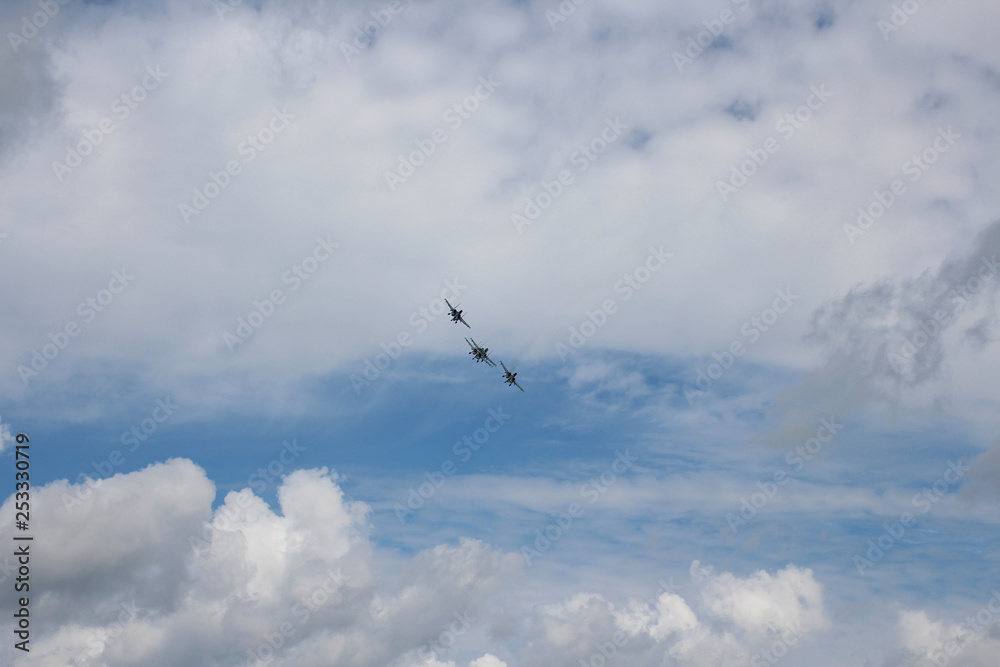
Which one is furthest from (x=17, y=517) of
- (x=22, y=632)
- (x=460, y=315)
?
(x=460, y=315)

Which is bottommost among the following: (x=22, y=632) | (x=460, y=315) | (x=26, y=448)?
(x=22, y=632)

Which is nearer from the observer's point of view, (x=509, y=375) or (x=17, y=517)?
(x=17, y=517)

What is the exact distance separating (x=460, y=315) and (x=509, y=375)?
18.8 metres

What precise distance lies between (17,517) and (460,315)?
9515cm

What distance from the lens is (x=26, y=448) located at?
157125 millimetres

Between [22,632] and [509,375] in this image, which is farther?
[509,375]

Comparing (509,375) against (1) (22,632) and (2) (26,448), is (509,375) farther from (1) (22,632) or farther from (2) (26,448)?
(1) (22,632)

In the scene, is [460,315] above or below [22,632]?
above

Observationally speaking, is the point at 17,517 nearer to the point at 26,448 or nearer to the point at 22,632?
the point at 26,448

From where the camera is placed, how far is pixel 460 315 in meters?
162

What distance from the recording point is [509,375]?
172000 millimetres

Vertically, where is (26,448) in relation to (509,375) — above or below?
above

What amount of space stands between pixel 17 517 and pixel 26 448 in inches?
529

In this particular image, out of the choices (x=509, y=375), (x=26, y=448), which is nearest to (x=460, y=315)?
(x=509, y=375)
